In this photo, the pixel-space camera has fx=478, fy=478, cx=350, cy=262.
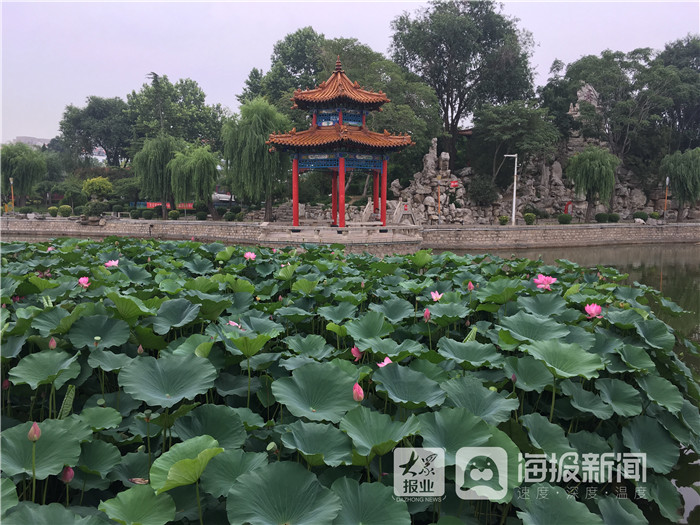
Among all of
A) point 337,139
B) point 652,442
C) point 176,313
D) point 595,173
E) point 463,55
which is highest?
point 463,55

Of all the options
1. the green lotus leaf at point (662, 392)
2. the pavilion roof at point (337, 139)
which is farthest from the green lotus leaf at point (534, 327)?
the pavilion roof at point (337, 139)

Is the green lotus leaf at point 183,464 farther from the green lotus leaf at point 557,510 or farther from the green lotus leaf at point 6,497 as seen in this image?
the green lotus leaf at point 557,510

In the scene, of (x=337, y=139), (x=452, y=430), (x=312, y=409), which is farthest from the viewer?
(x=337, y=139)

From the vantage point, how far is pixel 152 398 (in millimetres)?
1535

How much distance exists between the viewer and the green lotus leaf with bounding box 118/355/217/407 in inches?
62.7

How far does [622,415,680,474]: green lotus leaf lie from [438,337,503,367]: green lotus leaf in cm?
59

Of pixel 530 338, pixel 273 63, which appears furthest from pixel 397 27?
pixel 530 338

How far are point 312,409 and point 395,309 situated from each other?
1238 millimetres

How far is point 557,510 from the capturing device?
1.33m

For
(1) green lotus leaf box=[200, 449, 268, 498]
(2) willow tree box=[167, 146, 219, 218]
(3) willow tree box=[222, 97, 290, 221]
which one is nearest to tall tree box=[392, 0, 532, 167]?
(3) willow tree box=[222, 97, 290, 221]

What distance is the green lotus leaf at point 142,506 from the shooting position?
118cm

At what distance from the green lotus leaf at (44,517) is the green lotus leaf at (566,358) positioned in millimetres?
1544

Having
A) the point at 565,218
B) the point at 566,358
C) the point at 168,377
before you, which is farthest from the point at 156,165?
the point at 566,358

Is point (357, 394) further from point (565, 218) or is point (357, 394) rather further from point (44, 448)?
point (565, 218)
